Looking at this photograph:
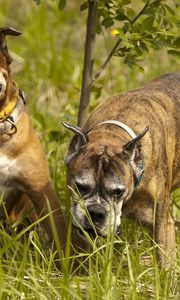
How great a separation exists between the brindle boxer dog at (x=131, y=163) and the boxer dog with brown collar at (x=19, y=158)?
0.32 m

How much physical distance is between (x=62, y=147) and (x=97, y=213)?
7.07 feet

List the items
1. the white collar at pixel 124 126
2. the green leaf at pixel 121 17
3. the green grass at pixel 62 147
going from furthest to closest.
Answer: the green leaf at pixel 121 17, the white collar at pixel 124 126, the green grass at pixel 62 147

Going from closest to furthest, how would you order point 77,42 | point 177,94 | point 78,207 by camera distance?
1. point 78,207
2. point 177,94
3. point 77,42

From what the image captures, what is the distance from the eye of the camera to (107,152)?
15.5 ft

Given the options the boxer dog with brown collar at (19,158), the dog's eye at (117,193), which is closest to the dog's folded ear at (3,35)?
the boxer dog with brown collar at (19,158)

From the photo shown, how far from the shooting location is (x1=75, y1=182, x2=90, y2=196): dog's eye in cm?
469

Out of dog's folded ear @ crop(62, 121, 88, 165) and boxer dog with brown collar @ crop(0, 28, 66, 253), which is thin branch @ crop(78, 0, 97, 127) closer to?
boxer dog with brown collar @ crop(0, 28, 66, 253)

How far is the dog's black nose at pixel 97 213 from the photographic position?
4.62 meters

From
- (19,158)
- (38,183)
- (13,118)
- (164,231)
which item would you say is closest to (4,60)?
(13,118)

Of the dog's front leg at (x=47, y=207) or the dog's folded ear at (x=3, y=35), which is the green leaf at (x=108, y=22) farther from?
the dog's front leg at (x=47, y=207)

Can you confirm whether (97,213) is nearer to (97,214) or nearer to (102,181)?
(97,214)

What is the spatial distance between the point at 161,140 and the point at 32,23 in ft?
13.4

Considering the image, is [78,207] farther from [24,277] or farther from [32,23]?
[32,23]

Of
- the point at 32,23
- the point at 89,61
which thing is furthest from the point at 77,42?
the point at 89,61
